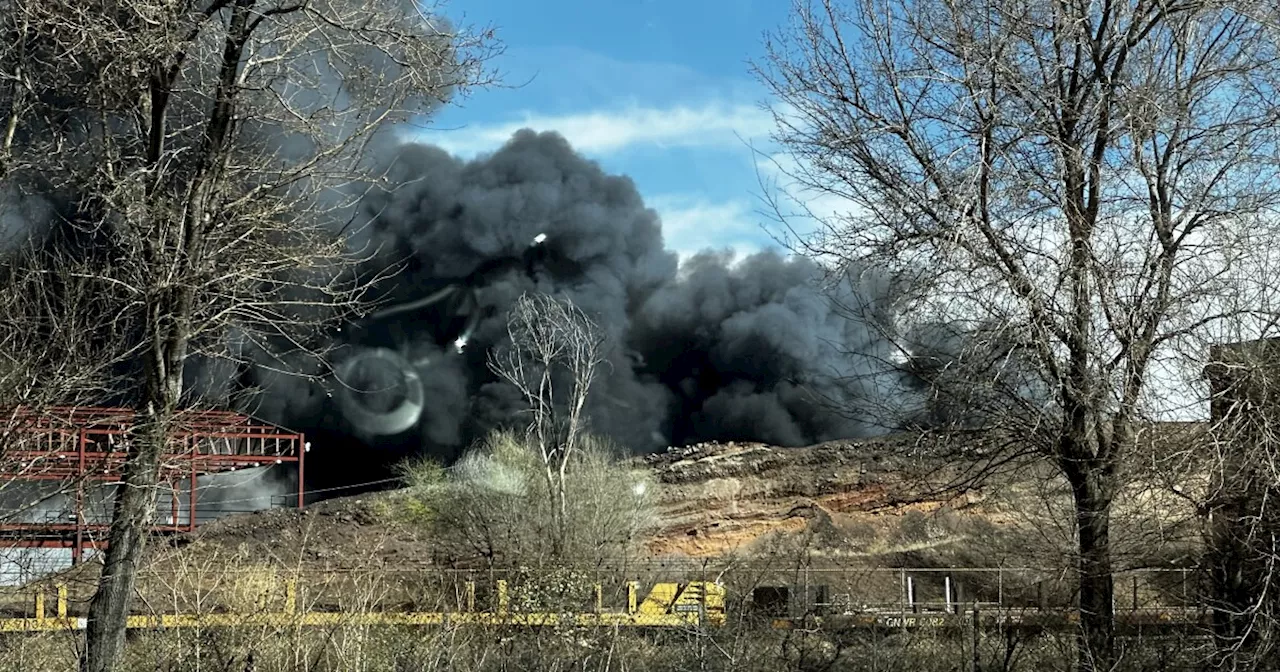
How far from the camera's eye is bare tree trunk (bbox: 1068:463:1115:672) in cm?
1102

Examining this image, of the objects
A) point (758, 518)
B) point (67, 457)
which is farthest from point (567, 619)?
point (758, 518)

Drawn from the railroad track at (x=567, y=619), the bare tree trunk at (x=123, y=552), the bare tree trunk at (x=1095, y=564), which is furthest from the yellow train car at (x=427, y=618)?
the bare tree trunk at (x=1095, y=564)

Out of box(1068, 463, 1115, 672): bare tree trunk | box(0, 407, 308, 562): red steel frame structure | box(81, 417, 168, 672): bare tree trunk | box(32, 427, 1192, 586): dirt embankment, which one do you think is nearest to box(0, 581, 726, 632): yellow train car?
box(81, 417, 168, 672): bare tree trunk

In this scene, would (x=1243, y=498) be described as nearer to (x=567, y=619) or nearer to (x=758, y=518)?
(x=567, y=619)

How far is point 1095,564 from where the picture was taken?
1103 cm

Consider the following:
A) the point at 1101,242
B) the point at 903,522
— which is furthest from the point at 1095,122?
the point at 903,522

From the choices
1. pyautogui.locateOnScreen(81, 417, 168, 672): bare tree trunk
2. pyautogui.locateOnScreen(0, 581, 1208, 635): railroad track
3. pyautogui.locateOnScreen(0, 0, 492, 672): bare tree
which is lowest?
pyautogui.locateOnScreen(0, 581, 1208, 635): railroad track

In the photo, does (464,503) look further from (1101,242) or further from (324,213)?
(1101,242)

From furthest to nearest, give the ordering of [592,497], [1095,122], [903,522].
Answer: [903,522] → [592,497] → [1095,122]

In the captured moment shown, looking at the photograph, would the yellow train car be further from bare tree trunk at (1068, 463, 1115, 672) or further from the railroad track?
bare tree trunk at (1068, 463, 1115, 672)

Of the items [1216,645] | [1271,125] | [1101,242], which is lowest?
[1216,645]

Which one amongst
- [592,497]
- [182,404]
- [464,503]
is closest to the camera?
[182,404]

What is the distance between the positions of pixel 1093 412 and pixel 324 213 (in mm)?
7557

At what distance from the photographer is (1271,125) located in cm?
1117
